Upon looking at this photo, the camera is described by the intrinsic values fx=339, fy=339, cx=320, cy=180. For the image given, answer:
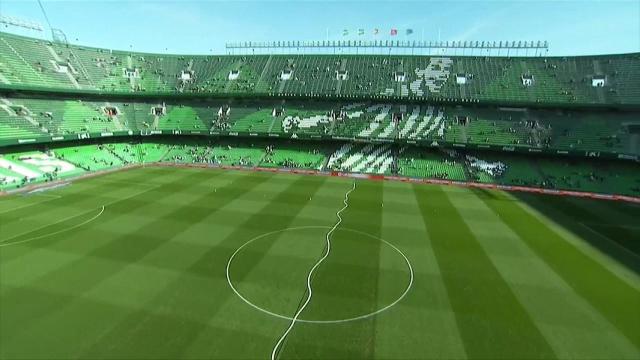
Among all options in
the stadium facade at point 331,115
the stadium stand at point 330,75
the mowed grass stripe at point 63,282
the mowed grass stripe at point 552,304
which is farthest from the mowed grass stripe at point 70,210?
the mowed grass stripe at point 552,304

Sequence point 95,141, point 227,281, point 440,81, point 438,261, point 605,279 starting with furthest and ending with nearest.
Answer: point 440,81, point 95,141, point 438,261, point 605,279, point 227,281

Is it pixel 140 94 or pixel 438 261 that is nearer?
pixel 438 261

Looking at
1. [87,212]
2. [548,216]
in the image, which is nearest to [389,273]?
[548,216]

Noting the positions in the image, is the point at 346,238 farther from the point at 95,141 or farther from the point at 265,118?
the point at 95,141

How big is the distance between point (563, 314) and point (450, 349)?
7.40m

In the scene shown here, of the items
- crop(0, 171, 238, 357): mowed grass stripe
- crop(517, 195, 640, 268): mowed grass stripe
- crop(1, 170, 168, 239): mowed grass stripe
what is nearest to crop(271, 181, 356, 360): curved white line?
crop(0, 171, 238, 357): mowed grass stripe

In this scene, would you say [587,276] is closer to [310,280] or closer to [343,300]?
[343,300]

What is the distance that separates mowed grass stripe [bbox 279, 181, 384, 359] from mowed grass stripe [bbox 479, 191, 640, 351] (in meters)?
11.9

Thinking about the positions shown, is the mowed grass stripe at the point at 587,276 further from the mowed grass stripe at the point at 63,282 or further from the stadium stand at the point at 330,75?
the stadium stand at the point at 330,75

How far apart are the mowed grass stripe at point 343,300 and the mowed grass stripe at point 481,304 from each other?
4.43 metres

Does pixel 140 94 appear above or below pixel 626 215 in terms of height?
above

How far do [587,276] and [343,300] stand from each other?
16.2 m

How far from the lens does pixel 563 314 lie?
57.8ft

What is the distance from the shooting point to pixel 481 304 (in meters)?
18.3
